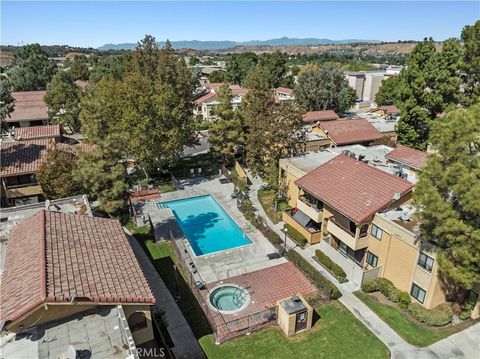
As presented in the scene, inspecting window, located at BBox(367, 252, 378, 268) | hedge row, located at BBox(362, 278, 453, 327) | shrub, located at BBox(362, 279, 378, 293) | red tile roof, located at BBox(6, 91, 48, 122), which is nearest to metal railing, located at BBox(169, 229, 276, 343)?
shrub, located at BBox(362, 279, 378, 293)

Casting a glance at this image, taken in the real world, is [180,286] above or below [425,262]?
below

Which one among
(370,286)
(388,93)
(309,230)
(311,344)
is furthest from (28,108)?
(388,93)

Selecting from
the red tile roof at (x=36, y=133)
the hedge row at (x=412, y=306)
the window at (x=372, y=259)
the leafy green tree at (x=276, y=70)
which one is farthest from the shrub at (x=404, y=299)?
the leafy green tree at (x=276, y=70)

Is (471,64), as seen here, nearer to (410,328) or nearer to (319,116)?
(319,116)

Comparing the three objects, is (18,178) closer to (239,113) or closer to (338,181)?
(239,113)

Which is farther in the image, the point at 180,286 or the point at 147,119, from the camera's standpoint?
the point at 147,119
